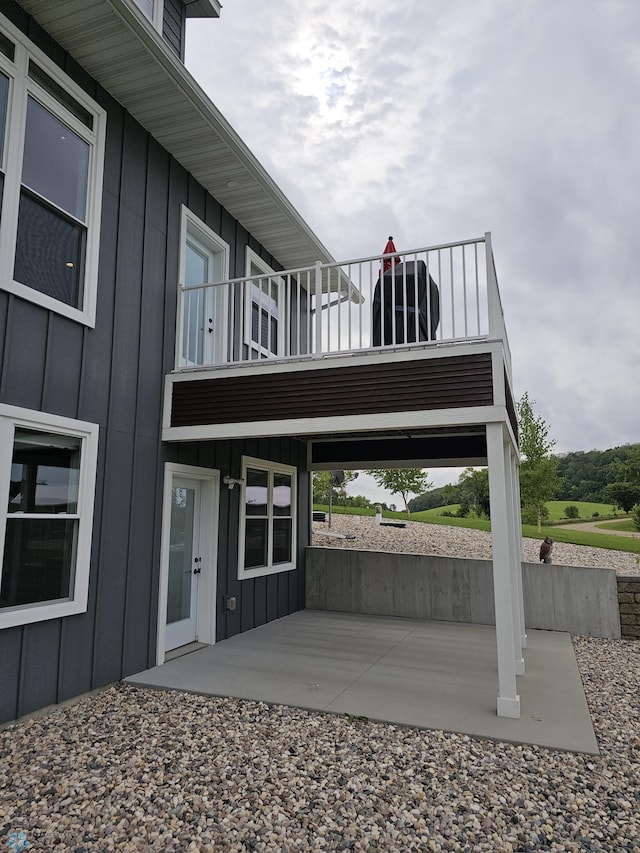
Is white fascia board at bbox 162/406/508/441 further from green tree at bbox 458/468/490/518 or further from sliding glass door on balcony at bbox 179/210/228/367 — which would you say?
green tree at bbox 458/468/490/518

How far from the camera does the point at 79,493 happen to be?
446 centimetres

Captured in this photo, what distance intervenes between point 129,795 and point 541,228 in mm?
17756

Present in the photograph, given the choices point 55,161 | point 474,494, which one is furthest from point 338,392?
point 474,494

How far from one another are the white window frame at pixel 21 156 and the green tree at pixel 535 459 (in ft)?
40.1

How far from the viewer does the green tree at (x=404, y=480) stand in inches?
883

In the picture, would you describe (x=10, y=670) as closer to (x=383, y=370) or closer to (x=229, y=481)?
(x=229, y=481)

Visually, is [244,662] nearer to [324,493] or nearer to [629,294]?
[324,493]

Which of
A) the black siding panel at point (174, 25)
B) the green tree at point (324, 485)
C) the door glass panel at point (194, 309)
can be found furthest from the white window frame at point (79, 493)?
the green tree at point (324, 485)

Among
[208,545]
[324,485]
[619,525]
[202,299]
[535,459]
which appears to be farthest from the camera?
[324,485]

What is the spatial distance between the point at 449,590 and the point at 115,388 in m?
5.61

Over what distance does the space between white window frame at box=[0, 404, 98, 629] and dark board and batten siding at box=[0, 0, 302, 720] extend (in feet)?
0.25

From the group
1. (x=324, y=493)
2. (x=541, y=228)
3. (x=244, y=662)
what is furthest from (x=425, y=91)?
(x=324, y=493)

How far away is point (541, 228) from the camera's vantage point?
1670cm

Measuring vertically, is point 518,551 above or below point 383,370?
below
